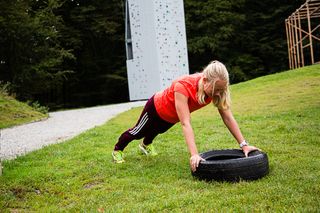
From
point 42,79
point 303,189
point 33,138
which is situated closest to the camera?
point 303,189

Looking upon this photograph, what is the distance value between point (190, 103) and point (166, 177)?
0.86 m

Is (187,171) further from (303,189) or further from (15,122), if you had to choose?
(15,122)

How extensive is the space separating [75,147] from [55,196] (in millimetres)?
2873

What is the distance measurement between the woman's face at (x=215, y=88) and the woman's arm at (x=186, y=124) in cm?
25

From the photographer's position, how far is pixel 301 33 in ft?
70.8

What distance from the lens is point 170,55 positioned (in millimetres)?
19844

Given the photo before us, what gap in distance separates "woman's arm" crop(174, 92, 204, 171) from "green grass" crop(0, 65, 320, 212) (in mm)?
240

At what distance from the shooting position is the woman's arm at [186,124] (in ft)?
13.0

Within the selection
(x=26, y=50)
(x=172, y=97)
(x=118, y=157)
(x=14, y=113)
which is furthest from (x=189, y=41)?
(x=172, y=97)

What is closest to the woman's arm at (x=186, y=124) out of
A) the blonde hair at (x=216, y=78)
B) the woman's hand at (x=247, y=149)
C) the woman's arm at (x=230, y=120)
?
the blonde hair at (x=216, y=78)

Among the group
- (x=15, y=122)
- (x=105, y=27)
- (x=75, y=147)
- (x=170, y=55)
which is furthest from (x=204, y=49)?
(x=75, y=147)

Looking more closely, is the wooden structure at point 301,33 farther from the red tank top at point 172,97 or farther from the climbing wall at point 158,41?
the red tank top at point 172,97

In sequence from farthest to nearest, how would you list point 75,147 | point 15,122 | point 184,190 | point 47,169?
point 15,122
point 75,147
point 47,169
point 184,190

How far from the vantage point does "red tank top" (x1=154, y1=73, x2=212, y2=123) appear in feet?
13.8
